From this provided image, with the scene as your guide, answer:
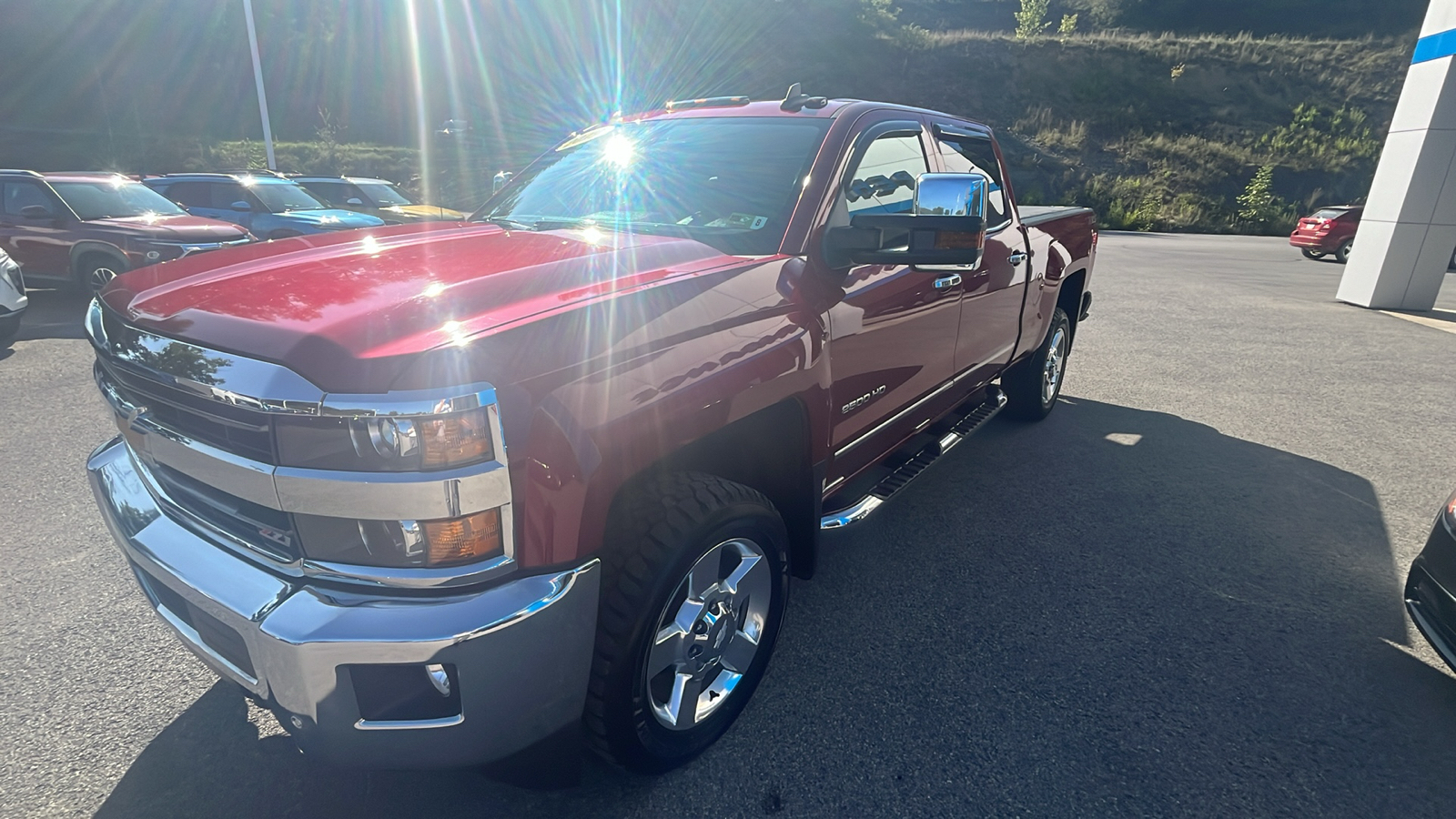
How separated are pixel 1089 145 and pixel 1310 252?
21.1 m

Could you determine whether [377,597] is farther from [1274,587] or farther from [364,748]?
[1274,587]

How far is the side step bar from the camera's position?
2.88 m

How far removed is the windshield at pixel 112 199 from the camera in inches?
351

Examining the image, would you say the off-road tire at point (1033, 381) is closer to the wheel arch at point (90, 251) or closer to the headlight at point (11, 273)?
the headlight at point (11, 273)

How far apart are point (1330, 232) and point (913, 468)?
20124mm

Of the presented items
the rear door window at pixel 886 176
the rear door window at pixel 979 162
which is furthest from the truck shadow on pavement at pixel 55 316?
the rear door window at pixel 979 162

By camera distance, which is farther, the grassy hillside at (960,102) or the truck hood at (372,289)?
the grassy hillside at (960,102)

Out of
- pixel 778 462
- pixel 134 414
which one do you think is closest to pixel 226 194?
pixel 134 414

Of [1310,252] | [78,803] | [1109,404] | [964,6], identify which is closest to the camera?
[78,803]

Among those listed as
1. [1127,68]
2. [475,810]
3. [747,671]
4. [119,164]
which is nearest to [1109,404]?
[747,671]

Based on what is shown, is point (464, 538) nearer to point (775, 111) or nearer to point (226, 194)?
point (775, 111)

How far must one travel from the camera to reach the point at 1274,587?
3.36 m

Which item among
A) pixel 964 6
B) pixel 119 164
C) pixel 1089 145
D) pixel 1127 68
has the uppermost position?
pixel 964 6

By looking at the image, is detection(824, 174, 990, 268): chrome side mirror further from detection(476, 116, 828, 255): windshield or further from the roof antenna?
the roof antenna
